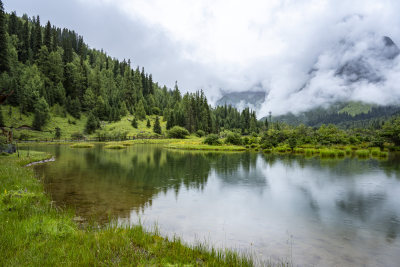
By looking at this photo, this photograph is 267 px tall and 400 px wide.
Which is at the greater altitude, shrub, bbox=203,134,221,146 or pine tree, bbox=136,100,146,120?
pine tree, bbox=136,100,146,120

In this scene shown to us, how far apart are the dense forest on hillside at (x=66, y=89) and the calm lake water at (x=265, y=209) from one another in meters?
86.3

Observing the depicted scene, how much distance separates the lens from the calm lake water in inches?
336

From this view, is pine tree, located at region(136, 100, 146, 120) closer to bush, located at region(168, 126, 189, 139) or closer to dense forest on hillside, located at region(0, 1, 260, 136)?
dense forest on hillside, located at region(0, 1, 260, 136)

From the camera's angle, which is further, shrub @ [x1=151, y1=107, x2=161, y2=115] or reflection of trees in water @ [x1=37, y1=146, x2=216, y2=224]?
shrub @ [x1=151, y1=107, x2=161, y2=115]

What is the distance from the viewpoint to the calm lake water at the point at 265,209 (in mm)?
8540

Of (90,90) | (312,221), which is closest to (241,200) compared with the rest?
(312,221)

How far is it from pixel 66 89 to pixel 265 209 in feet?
439

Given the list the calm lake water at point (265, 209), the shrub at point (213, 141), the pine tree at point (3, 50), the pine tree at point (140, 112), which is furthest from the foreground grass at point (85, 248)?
the pine tree at point (140, 112)

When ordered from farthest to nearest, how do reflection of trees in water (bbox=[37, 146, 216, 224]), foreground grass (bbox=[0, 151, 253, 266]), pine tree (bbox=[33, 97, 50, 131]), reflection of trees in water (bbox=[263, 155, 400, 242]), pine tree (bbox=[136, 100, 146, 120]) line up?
pine tree (bbox=[136, 100, 146, 120])
pine tree (bbox=[33, 97, 50, 131])
reflection of trees in water (bbox=[37, 146, 216, 224])
reflection of trees in water (bbox=[263, 155, 400, 242])
foreground grass (bbox=[0, 151, 253, 266])

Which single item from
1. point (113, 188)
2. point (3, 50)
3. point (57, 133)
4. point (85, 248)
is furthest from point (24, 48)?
point (85, 248)

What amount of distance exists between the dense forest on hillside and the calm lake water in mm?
86262

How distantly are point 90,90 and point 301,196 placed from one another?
12955 centimetres

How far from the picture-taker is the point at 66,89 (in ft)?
392

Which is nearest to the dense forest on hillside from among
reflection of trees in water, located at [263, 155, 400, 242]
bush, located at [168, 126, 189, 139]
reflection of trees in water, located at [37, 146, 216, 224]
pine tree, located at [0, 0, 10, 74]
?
pine tree, located at [0, 0, 10, 74]
